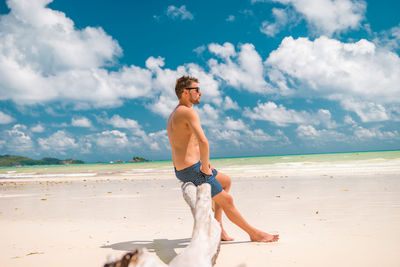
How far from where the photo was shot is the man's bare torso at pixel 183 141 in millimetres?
3674

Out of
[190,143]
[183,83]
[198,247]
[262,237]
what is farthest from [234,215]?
[183,83]

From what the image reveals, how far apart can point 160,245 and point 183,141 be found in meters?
1.62

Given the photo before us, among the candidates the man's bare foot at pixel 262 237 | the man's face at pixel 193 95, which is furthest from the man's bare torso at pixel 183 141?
the man's bare foot at pixel 262 237

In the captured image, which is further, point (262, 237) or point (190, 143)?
point (262, 237)

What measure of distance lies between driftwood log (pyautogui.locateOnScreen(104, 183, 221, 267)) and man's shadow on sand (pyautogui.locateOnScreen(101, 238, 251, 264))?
1.14 meters

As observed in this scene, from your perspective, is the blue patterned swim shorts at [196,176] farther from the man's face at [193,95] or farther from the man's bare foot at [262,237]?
the man's bare foot at [262,237]

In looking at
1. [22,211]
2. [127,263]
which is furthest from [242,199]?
[127,263]

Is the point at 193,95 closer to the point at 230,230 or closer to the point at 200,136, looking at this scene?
the point at 200,136

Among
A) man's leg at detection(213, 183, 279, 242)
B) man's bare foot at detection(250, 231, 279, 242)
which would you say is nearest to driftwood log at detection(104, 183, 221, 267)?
man's leg at detection(213, 183, 279, 242)

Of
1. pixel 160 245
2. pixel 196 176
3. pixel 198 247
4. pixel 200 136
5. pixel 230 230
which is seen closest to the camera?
pixel 198 247

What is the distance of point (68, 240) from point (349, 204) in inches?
228

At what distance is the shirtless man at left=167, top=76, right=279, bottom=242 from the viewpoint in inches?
141

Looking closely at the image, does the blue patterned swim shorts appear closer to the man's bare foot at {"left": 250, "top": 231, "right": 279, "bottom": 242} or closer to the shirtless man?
the shirtless man

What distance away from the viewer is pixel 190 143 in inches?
148
